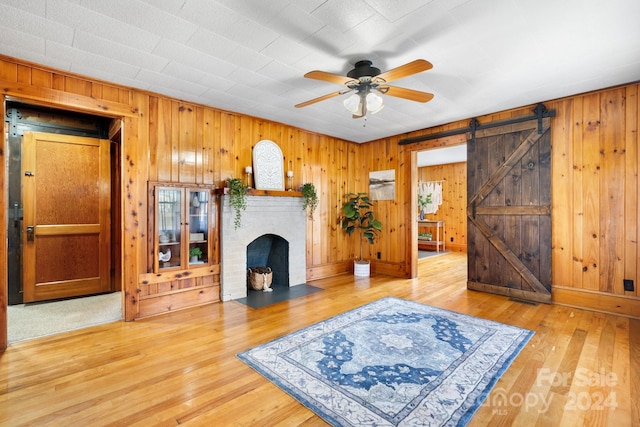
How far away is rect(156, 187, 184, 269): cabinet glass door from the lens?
11.4ft

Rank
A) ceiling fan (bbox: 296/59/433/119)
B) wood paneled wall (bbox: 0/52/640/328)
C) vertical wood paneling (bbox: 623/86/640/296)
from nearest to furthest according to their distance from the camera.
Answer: ceiling fan (bbox: 296/59/433/119)
wood paneled wall (bbox: 0/52/640/328)
vertical wood paneling (bbox: 623/86/640/296)

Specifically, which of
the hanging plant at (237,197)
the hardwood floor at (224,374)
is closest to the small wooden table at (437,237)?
the hardwood floor at (224,374)

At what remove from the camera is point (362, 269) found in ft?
18.0

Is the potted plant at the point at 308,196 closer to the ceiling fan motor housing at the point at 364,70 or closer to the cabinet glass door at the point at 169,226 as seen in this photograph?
the cabinet glass door at the point at 169,226

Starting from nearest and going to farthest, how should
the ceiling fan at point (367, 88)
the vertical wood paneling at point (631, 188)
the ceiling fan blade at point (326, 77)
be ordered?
the ceiling fan blade at point (326, 77), the ceiling fan at point (367, 88), the vertical wood paneling at point (631, 188)

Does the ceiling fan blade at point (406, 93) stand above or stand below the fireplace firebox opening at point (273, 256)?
above

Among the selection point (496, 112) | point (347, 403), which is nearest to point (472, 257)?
point (496, 112)

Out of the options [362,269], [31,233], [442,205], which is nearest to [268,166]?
[362,269]

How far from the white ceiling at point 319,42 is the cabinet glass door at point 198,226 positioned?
120 centimetres

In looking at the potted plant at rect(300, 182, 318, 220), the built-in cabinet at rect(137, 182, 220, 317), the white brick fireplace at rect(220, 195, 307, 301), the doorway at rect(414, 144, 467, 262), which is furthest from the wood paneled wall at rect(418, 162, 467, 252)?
the built-in cabinet at rect(137, 182, 220, 317)

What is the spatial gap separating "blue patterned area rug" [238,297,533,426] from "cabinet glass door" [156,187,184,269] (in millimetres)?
1712

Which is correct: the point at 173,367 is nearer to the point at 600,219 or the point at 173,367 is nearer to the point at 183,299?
the point at 183,299

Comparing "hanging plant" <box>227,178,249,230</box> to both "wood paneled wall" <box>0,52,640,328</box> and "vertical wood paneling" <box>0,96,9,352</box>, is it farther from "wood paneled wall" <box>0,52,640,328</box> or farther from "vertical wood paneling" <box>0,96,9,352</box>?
"vertical wood paneling" <box>0,96,9,352</box>

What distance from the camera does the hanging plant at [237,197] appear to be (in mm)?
3842
